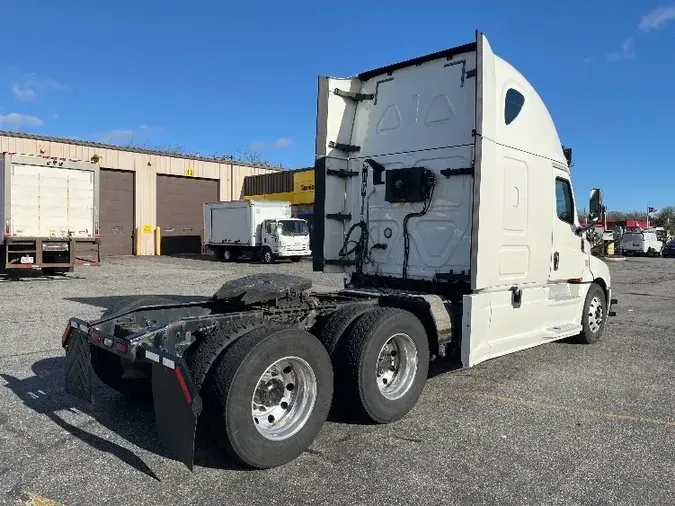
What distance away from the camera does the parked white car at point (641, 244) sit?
136ft

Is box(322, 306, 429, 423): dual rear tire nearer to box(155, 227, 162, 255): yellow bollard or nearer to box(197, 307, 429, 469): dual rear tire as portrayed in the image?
box(197, 307, 429, 469): dual rear tire

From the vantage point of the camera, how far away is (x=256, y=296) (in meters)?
4.84

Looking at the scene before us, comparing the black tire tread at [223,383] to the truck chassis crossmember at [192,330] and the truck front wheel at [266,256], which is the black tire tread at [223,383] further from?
the truck front wheel at [266,256]

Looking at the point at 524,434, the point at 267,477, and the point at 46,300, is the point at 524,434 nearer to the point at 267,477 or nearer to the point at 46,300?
the point at 267,477

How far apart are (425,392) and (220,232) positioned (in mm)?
24065

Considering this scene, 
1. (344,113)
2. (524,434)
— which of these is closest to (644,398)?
(524,434)

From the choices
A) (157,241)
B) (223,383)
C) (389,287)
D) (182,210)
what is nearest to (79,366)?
(223,383)

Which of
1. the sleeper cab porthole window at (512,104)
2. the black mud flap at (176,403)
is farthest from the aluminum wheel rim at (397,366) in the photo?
the sleeper cab porthole window at (512,104)

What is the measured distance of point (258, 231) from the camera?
26.8 meters

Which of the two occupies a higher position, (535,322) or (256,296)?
(256,296)

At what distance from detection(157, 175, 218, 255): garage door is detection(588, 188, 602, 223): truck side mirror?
2654 cm

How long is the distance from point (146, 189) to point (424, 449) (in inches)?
1118

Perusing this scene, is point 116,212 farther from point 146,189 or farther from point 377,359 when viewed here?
point 377,359

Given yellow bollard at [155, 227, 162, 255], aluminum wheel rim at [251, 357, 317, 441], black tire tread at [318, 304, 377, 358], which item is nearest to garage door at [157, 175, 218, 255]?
yellow bollard at [155, 227, 162, 255]
